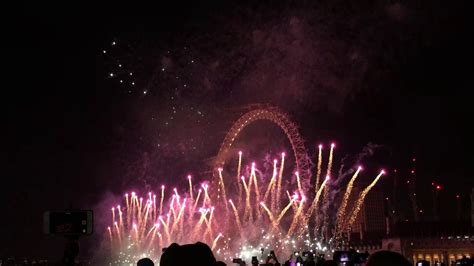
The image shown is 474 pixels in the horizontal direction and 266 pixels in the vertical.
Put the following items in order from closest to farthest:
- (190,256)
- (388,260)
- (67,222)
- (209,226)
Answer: (388,260) < (190,256) < (67,222) < (209,226)

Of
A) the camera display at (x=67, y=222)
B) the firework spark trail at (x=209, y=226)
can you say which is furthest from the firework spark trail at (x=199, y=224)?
the camera display at (x=67, y=222)

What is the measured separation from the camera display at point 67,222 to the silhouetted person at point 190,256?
4.74 metres

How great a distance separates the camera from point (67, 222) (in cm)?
807

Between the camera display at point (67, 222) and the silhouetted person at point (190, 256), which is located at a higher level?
the camera display at point (67, 222)

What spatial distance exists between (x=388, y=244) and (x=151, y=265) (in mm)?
53305

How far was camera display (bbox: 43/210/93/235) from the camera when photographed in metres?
8.04

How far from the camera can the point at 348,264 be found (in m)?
11.0

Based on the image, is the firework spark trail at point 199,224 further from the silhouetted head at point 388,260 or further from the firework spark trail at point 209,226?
the silhouetted head at point 388,260

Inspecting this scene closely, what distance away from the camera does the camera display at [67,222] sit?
804 centimetres

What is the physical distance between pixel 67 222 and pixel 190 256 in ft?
16.1

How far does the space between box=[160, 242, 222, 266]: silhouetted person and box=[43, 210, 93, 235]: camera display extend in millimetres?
4744

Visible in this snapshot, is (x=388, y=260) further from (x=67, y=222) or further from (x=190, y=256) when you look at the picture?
(x=67, y=222)

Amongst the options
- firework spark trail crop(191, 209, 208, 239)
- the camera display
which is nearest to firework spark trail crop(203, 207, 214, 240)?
firework spark trail crop(191, 209, 208, 239)

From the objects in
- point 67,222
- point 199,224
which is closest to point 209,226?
point 199,224
